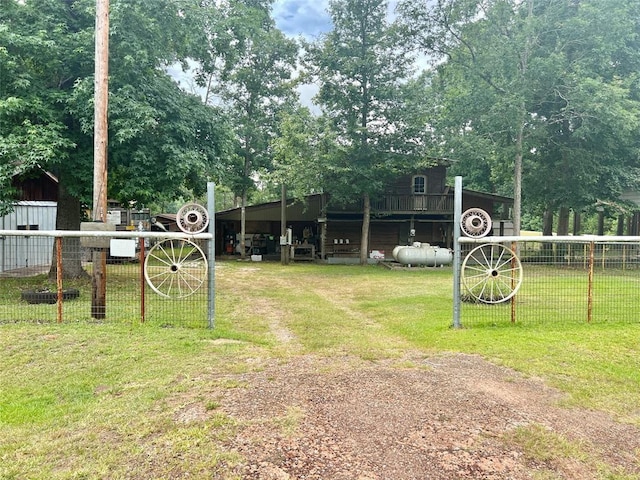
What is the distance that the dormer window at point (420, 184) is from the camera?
853 inches

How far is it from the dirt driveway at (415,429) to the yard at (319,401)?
0.6 inches

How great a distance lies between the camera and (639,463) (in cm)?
300

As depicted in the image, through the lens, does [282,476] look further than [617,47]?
No

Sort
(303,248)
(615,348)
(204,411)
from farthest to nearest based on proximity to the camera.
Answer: (303,248) < (615,348) < (204,411)

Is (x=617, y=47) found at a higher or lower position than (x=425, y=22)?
lower

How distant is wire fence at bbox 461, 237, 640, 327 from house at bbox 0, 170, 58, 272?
484 inches

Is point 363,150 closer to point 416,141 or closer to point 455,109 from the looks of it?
point 416,141

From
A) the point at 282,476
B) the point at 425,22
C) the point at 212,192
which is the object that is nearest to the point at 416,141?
the point at 425,22

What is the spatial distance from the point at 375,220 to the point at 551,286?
37.6 ft

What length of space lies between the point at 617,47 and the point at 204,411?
22.0 metres

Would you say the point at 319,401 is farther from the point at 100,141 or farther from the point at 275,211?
the point at 275,211

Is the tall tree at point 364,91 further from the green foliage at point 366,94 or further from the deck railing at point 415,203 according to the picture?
the deck railing at point 415,203

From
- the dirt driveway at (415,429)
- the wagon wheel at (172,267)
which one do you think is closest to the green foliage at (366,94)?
the wagon wheel at (172,267)

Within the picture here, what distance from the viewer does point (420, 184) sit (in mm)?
21719
